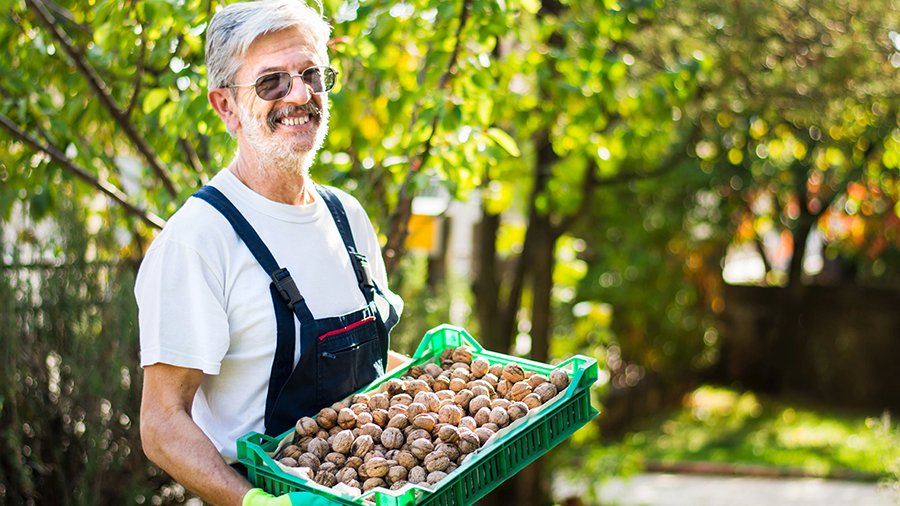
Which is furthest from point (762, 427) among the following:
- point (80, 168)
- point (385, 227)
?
point (80, 168)

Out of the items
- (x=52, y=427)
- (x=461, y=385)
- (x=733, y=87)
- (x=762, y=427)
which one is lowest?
(x=762, y=427)

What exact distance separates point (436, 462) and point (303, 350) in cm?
41

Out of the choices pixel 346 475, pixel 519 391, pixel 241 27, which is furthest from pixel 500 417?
pixel 241 27

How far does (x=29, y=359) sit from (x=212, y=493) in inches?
93.7

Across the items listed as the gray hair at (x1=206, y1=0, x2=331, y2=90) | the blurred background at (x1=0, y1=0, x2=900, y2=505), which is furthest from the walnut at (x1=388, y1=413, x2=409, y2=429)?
the blurred background at (x1=0, y1=0, x2=900, y2=505)

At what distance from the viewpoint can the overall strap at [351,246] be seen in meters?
2.51

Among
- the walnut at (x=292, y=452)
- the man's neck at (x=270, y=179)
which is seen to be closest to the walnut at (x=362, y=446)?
the walnut at (x=292, y=452)

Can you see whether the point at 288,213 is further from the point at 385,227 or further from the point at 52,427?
the point at 52,427

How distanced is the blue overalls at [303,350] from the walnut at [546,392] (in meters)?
0.42

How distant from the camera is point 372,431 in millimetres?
2168

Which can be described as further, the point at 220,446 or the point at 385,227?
the point at 385,227

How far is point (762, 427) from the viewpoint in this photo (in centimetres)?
952

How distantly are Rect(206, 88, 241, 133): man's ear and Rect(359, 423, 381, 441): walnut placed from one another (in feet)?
2.42

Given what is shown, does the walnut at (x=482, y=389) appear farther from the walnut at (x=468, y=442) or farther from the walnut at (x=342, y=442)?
the walnut at (x=342, y=442)
